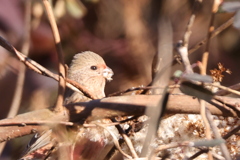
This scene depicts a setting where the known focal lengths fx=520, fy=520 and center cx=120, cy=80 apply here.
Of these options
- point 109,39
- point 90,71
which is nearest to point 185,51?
point 109,39

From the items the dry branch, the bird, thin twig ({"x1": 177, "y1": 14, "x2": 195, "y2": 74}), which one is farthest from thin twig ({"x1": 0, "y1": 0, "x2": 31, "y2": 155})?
thin twig ({"x1": 177, "y1": 14, "x2": 195, "y2": 74})

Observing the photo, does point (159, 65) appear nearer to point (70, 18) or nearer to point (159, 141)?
point (159, 141)

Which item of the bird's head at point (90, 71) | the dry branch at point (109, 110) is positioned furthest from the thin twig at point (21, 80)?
the bird's head at point (90, 71)

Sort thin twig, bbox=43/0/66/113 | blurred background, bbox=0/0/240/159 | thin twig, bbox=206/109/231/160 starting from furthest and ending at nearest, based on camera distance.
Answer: blurred background, bbox=0/0/240/159
thin twig, bbox=43/0/66/113
thin twig, bbox=206/109/231/160

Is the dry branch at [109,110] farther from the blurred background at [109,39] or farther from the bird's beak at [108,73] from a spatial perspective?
the bird's beak at [108,73]

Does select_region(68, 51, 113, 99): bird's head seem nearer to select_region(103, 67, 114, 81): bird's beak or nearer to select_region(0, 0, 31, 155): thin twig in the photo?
select_region(103, 67, 114, 81): bird's beak

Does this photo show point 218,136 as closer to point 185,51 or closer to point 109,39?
point 185,51

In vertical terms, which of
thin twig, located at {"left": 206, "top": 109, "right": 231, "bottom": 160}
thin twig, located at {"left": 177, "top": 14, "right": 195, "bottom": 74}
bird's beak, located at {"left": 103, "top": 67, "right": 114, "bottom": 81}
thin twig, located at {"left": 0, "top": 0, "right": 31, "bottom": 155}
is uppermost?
bird's beak, located at {"left": 103, "top": 67, "right": 114, "bottom": 81}

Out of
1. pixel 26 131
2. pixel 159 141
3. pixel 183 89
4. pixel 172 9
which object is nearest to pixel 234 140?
pixel 159 141
